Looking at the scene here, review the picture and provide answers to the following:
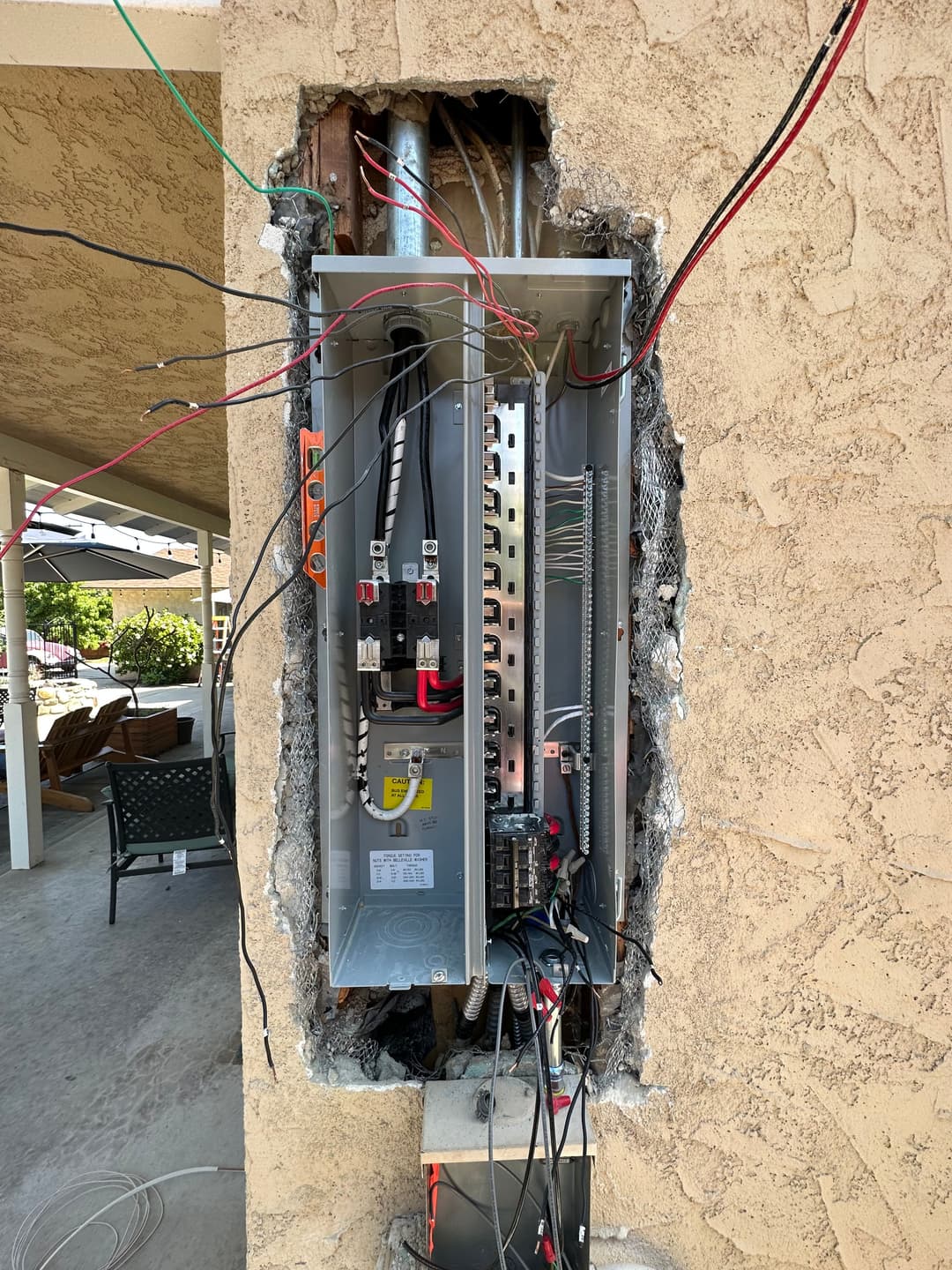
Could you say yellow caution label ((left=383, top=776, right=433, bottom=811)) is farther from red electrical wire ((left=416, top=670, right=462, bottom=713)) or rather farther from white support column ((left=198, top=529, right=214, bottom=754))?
white support column ((left=198, top=529, right=214, bottom=754))

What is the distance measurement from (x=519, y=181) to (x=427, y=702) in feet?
3.24

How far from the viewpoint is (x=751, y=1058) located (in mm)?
914

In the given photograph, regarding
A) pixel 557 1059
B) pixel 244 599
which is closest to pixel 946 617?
pixel 557 1059

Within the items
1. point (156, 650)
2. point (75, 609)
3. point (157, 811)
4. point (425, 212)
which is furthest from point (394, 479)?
point (75, 609)

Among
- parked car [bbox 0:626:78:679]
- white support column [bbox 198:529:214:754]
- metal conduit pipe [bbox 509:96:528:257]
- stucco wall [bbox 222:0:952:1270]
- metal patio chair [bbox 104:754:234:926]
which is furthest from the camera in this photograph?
parked car [bbox 0:626:78:679]

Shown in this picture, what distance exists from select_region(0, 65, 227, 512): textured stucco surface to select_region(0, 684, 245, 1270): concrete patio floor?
2.62 metres

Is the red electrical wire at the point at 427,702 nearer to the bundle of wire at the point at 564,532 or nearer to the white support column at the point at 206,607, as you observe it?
the bundle of wire at the point at 564,532

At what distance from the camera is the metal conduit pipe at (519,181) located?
0.96 meters

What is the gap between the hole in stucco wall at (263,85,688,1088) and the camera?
35.0 inches

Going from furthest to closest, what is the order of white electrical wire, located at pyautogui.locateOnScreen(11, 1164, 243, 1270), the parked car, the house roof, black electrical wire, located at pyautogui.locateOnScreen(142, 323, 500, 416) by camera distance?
the house roof, the parked car, white electrical wire, located at pyautogui.locateOnScreen(11, 1164, 243, 1270), black electrical wire, located at pyautogui.locateOnScreen(142, 323, 500, 416)

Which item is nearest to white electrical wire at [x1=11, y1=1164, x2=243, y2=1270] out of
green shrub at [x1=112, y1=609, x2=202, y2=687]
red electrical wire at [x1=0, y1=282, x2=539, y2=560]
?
red electrical wire at [x1=0, y1=282, x2=539, y2=560]

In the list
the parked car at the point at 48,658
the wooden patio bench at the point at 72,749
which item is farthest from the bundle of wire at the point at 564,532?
the parked car at the point at 48,658

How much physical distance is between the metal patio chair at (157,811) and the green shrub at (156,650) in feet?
29.0

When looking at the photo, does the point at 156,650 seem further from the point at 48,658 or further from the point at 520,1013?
the point at 520,1013
